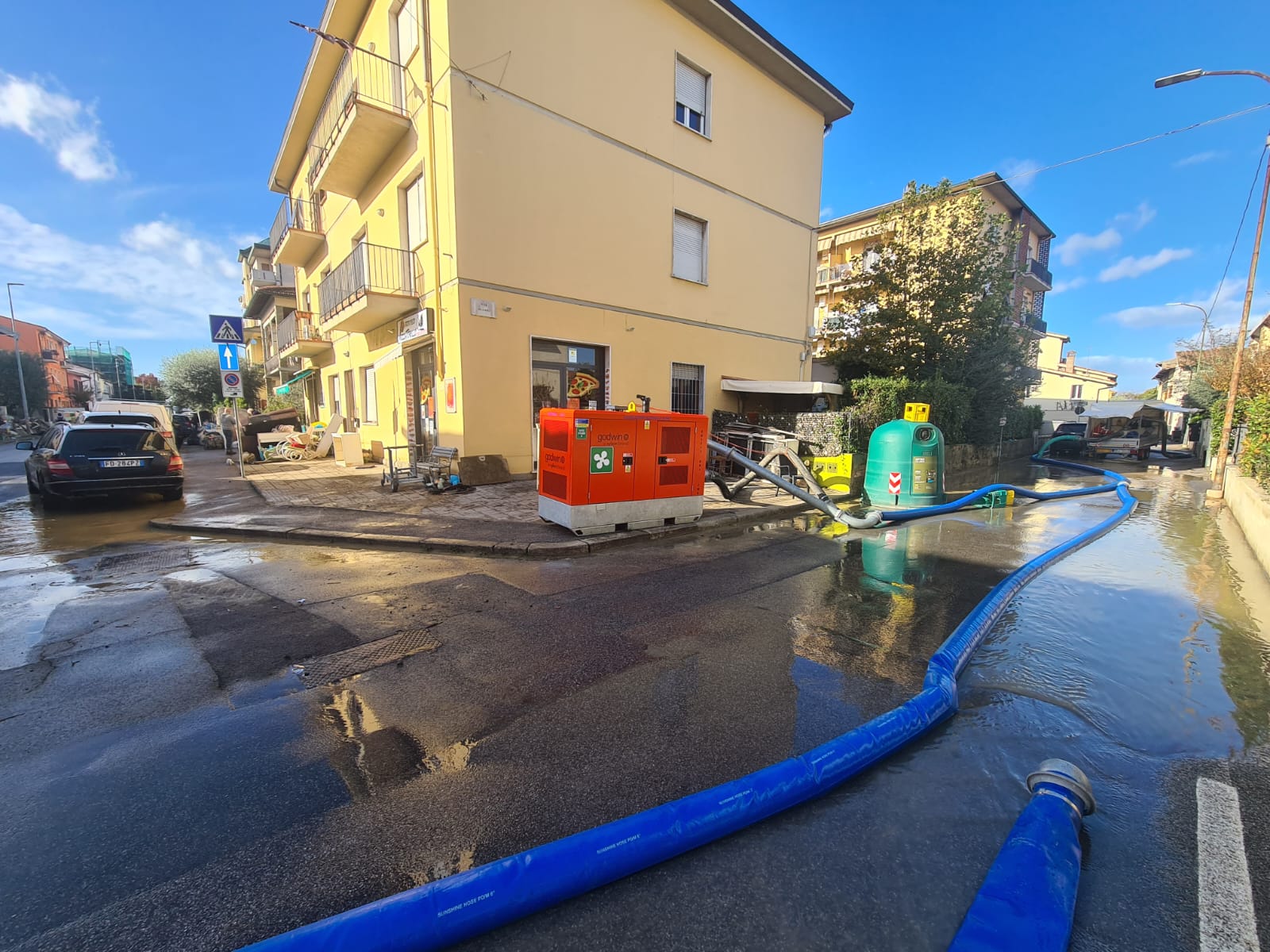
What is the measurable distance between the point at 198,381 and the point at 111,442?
37.2m

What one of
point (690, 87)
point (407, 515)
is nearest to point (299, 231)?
point (690, 87)

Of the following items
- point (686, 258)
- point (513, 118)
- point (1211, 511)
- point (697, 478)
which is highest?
point (513, 118)

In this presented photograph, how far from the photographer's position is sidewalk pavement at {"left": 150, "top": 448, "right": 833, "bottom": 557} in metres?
6.52

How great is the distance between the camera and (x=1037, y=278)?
1304 inches

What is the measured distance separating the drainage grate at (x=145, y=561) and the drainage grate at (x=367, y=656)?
12.3ft

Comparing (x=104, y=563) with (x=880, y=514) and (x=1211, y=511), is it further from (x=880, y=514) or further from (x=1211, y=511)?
(x=1211, y=511)

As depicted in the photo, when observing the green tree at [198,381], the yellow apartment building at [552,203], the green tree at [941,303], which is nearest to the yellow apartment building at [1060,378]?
the green tree at [941,303]

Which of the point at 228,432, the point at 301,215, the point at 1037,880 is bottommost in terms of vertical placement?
the point at 1037,880

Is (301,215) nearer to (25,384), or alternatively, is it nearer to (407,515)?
(407,515)

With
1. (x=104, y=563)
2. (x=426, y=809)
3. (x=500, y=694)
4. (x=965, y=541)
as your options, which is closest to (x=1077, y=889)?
(x=426, y=809)

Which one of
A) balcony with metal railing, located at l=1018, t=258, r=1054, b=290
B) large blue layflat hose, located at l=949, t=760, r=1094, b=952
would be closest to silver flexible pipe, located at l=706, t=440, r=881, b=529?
large blue layflat hose, located at l=949, t=760, r=1094, b=952

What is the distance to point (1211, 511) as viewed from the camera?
424 inches

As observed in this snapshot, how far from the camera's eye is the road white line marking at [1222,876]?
1676mm

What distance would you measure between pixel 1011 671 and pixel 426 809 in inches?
146
